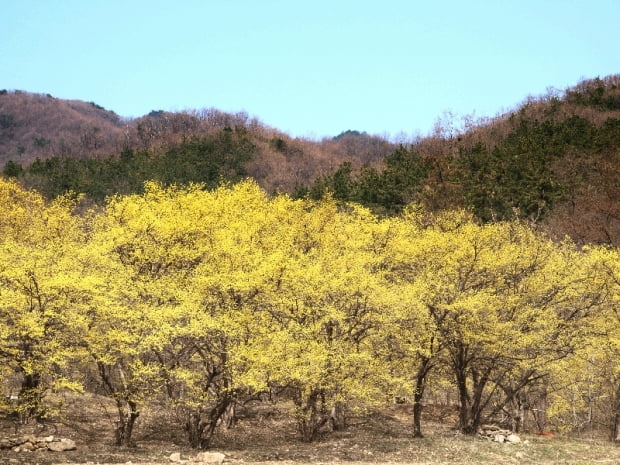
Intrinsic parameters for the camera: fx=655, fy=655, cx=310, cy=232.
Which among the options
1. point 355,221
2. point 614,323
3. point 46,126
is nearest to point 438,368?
point 614,323

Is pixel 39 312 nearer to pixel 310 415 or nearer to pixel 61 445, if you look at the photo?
pixel 61 445

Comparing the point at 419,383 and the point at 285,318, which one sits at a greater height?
the point at 285,318

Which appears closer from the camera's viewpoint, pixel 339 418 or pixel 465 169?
pixel 339 418

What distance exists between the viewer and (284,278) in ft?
69.2

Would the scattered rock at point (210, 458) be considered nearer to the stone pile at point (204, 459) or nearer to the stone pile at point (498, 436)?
the stone pile at point (204, 459)

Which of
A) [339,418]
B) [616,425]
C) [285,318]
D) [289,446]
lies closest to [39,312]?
[285,318]

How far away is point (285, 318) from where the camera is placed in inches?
885

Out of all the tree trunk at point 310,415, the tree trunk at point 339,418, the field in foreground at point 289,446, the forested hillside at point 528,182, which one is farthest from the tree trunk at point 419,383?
the forested hillside at point 528,182

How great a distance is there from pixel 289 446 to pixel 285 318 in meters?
4.52

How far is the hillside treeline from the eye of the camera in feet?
63.9

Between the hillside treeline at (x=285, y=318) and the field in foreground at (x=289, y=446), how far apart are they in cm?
93

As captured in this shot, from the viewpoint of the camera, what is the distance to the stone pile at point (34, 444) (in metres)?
19.7

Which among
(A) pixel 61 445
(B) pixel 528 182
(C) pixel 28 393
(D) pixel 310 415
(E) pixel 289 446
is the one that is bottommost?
(E) pixel 289 446

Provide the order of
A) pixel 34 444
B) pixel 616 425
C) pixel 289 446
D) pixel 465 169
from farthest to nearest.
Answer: pixel 465 169
pixel 616 425
pixel 289 446
pixel 34 444
